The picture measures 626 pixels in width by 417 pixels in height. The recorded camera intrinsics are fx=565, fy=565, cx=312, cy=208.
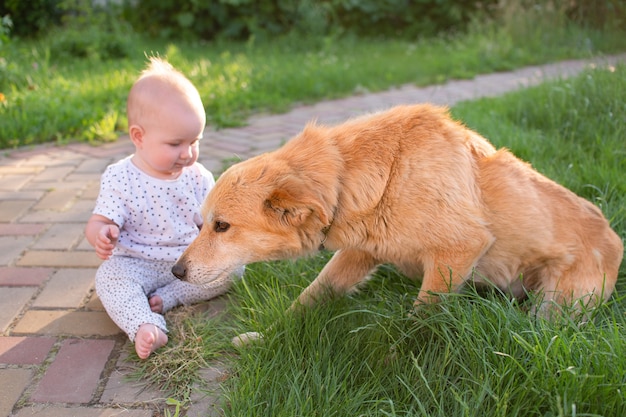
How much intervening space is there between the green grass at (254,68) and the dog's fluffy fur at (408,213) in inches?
143

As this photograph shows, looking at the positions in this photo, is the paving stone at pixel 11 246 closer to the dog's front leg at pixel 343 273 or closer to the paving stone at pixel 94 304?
the paving stone at pixel 94 304

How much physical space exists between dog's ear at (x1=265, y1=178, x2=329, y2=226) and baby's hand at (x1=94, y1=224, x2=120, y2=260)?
0.91m

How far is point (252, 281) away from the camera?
312 centimetres

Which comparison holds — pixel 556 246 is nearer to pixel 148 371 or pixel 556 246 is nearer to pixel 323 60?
pixel 148 371

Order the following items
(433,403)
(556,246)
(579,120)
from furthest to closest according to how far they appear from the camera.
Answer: (579,120)
(556,246)
(433,403)

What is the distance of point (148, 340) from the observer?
8.25 feet

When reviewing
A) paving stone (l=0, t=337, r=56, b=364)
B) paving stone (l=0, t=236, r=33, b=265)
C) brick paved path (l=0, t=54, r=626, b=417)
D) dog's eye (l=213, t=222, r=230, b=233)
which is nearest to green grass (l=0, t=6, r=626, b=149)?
brick paved path (l=0, t=54, r=626, b=417)

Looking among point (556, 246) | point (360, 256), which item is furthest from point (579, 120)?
point (360, 256)

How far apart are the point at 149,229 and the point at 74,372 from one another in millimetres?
900

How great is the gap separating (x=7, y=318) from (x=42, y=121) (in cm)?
357

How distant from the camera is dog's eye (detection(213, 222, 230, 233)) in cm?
245

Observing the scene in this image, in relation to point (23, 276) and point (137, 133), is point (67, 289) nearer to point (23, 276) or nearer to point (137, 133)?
point (23, 276)

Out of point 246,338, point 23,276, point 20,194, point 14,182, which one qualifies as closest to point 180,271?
point 246,338

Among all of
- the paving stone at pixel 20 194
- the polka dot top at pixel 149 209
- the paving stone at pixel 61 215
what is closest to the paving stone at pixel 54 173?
the paving stone at pixel 20 194
